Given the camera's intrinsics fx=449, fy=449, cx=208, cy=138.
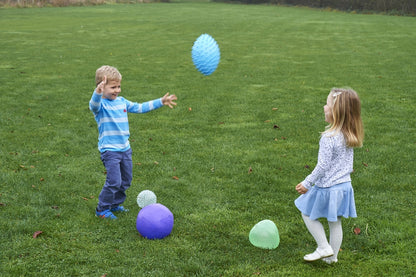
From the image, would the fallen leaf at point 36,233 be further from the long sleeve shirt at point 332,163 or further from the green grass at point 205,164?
the long sleeve shirt at point 332,163

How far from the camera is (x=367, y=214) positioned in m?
5.14

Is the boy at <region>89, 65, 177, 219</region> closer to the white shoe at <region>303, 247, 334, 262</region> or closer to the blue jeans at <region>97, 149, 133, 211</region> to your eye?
the blue jeans at <region>97, 149, 133, 211</region>

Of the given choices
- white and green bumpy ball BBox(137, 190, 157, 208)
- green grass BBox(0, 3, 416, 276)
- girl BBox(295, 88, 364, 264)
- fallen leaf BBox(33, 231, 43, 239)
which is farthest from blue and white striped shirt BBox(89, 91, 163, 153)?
girl BBox(295, 88, 364, 264)

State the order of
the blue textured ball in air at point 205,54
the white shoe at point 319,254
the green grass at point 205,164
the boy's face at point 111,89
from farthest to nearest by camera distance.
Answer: the blue textured ball in air at point 205,54 < the boy's face at point 111,89 < the green grass at point 205,164 < the white shoe at point 319,254

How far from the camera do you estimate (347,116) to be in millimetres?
3861

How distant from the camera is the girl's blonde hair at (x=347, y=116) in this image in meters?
3.84

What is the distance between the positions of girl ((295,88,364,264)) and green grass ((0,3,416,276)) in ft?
1.89

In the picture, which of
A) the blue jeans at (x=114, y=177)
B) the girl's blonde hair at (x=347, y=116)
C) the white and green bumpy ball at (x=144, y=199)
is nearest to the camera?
the girl's blonde hair at (x=347, y=116)

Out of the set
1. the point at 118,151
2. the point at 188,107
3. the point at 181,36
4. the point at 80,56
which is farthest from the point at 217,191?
the point at 181,36

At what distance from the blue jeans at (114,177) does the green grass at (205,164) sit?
0.75 feet

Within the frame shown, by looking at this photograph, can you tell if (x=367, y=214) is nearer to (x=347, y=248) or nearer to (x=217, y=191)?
(x=347, y=248)

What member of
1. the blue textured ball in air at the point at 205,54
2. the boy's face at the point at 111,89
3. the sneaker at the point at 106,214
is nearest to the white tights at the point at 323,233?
the sneaker at the point at 106,214

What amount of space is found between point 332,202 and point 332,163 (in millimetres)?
338

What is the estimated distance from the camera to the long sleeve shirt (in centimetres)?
387
